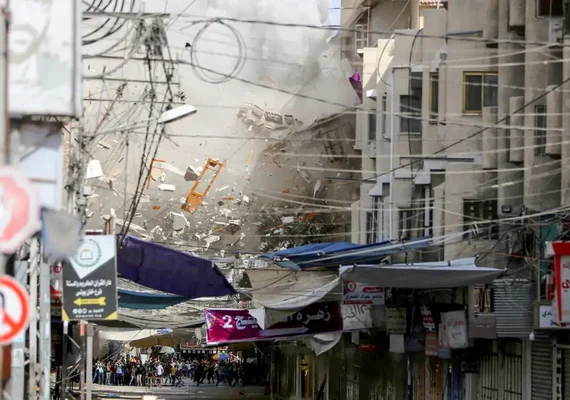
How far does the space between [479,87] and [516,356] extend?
660cm

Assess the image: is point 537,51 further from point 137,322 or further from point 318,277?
point 137,322

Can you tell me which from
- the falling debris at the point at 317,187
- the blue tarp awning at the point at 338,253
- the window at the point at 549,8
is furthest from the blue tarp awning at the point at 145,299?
the falling debris at the point at 317,187

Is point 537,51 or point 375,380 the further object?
point 375,380

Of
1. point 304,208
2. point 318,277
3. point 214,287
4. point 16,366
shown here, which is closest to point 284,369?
point 304,208

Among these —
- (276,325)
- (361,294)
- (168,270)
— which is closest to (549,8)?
(361,294)

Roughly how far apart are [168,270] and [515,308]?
6.65 meters

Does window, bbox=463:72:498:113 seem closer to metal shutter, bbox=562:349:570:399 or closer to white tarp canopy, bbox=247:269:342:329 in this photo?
white tarp canopy, bbox=247:269:342:329

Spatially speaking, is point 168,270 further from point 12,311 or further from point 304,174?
point 304,174

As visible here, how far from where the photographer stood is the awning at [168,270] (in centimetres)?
2281

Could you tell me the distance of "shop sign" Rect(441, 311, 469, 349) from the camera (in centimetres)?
2380

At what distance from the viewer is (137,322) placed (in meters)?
33.2

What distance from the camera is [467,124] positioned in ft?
73.2

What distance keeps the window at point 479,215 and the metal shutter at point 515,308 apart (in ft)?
8.69

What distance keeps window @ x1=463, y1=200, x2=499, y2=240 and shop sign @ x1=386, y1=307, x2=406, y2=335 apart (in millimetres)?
2441
